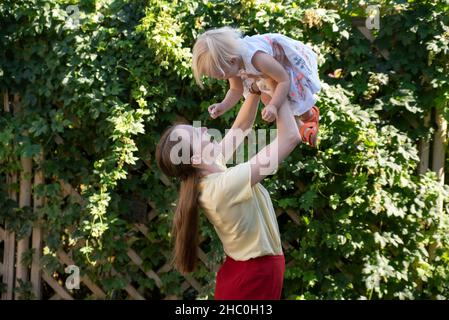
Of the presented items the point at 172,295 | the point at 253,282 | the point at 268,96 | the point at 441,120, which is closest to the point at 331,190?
the point at 441,120

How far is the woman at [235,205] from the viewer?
2.29 m

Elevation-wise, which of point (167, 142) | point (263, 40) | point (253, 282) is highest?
point (263, 40)

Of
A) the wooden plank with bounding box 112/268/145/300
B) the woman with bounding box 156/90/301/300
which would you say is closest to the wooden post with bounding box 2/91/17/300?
the wooden plank with bounding box 112/268/145/300

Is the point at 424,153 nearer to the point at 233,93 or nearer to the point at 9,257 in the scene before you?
the point at 233,93

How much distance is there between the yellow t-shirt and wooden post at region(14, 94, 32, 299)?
2192 millimetres

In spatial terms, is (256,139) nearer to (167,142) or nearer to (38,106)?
(38,106)

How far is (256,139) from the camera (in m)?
4.02

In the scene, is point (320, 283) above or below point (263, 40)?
below

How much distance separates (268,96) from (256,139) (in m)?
1.36

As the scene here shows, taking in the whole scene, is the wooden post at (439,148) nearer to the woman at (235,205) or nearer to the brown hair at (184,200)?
the woman at (235,205)

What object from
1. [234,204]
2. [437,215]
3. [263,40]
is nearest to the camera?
[234,204]

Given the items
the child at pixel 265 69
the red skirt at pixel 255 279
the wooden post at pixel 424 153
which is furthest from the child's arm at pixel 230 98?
the wooden post at pixel 424 153

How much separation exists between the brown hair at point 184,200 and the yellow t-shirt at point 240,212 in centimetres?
3

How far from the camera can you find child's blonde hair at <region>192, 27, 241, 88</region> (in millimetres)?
2420
